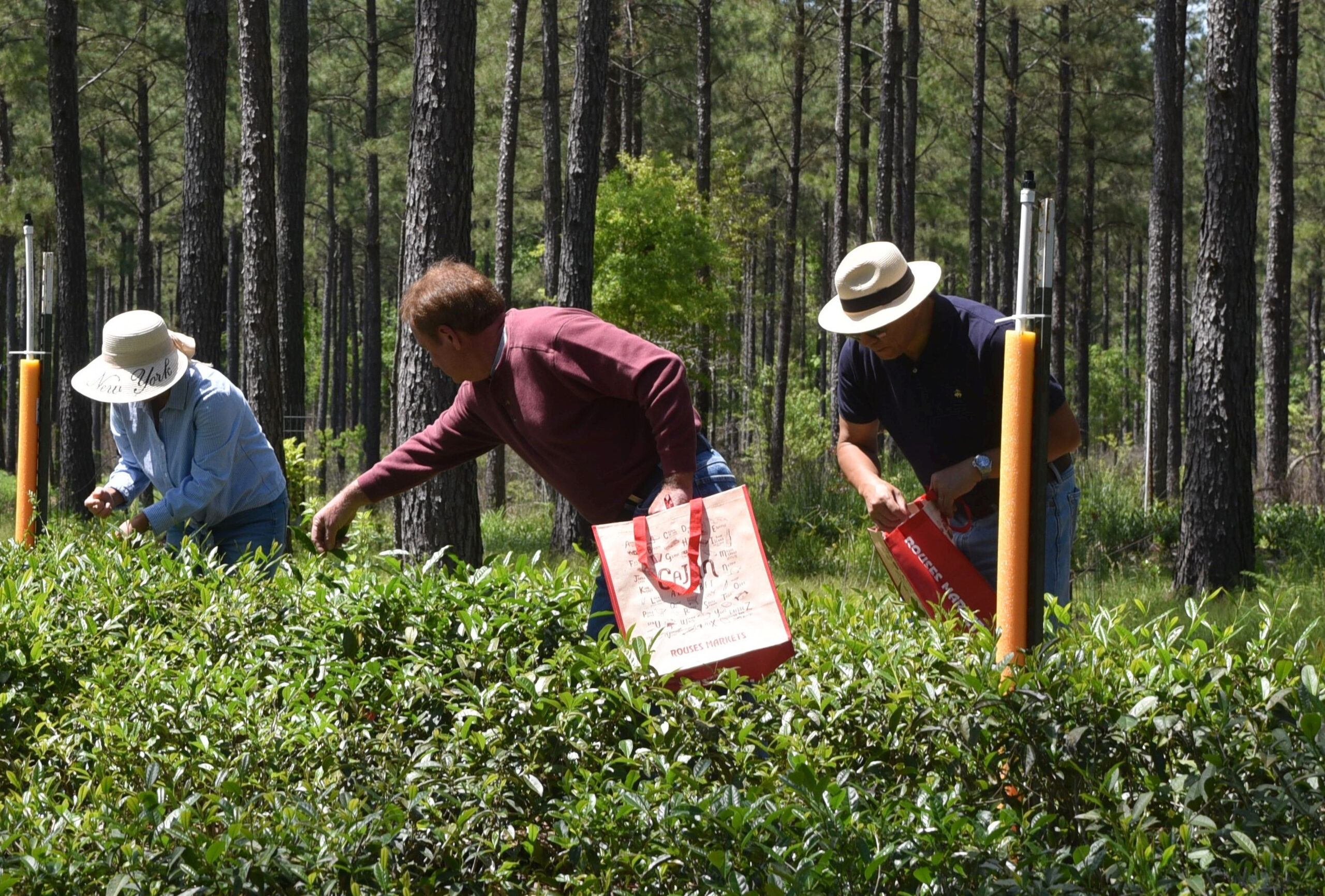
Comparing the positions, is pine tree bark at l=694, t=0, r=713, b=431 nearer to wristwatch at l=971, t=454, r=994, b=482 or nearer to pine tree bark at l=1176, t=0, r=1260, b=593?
pine tree bark at l=1176, t=0, r=1260, b=593

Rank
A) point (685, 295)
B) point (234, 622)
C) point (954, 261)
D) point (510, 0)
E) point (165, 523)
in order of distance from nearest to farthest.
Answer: point (234, 622), point (165, 523), point (685, 295), point (510, 0), point (954, 261)

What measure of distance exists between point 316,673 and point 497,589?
542 millimetres

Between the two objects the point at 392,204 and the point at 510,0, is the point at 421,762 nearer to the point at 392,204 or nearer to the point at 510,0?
the point at 510,0

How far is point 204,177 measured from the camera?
10.7 m

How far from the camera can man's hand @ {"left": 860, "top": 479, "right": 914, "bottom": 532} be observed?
11.2 feet

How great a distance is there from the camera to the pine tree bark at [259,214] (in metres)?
9.68

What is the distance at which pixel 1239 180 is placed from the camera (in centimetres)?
838

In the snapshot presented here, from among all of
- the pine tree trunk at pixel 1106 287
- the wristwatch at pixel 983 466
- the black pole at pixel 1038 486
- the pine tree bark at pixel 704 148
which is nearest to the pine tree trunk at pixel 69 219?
the pine tree bark at pixel 704 148

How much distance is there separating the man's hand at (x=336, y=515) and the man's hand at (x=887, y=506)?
1621 mm

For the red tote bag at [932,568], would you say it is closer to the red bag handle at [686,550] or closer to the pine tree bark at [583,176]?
the red bag handle at [686,550]

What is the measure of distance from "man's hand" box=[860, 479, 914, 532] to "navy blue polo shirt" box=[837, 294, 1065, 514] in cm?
27

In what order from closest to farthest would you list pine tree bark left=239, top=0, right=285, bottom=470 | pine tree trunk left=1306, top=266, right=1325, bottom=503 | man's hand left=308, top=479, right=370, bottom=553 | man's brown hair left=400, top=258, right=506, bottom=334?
man's brown hair left=400, top=258, right=506, bottom=334 < man's hand left=308, top=479, right=370, bottom=553 < pine tree bark left=239, top=0, right=285, bottom=470 < pine tree trunk left=1306, top=266, right=1325, bottom=503

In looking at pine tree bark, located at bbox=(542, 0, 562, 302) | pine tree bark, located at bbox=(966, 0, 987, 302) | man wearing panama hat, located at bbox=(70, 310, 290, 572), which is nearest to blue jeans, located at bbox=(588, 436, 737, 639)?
man wearing panama hat, located at bbox=(70, 310, 290, 572)

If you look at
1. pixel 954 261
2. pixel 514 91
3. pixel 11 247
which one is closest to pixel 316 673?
pixel 514 91
